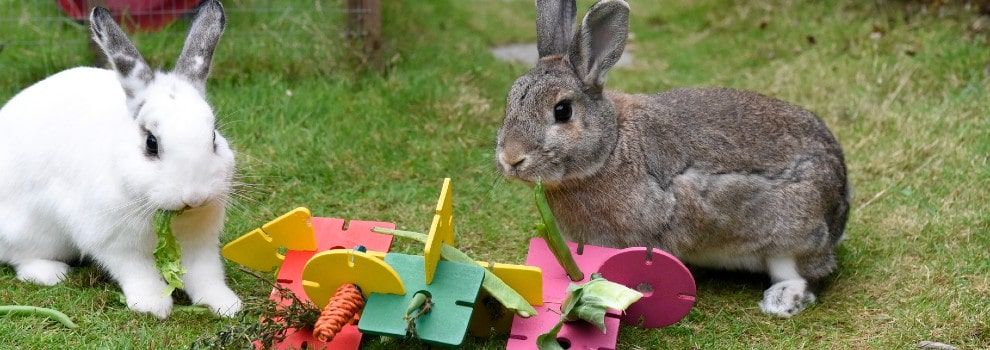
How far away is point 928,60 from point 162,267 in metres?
4.98

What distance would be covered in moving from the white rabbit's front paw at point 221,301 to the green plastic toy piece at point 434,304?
673 millimetres

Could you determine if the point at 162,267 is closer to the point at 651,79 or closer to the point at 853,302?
the point at 853,302

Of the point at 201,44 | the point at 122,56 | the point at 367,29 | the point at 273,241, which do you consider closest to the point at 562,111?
the point at 273,241

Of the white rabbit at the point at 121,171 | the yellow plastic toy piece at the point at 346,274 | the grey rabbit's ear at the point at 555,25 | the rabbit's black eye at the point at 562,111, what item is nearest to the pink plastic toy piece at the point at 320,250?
the yellow plastic toy piece at the point at 346,274

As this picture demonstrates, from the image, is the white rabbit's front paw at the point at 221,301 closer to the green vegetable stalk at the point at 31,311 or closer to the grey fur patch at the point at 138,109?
the green vegetable stalk at the point at 31,311

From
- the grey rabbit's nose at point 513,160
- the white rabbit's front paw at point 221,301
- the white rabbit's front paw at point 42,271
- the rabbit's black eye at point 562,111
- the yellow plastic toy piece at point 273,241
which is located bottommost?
the white rabbit's front paw at point 42,271

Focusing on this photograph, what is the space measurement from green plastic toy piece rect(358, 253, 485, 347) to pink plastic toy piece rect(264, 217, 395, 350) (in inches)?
7.8

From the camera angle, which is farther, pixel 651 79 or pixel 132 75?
pixel 651 79

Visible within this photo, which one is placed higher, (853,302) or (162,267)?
(162,267)

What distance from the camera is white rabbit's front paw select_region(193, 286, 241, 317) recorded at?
3611mm

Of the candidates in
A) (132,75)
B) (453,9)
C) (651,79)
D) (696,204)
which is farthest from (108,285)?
(453,9)

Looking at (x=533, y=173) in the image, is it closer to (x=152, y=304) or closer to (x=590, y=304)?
(x=590, y=304)

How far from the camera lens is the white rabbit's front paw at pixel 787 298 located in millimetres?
3936

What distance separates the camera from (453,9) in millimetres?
8281
